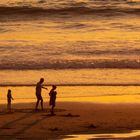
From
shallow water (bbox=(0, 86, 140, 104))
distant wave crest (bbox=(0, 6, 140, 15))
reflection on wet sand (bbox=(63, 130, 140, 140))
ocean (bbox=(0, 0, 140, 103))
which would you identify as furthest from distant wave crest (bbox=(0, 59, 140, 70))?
distant wave crest (bbox=(0, 6, 140, 15))

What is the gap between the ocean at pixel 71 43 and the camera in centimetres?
2705

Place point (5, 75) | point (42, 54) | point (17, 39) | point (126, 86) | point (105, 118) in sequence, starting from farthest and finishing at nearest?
point (17, 39), point (42, 54), point (5, 75), point (126, 86), point (105, 118)

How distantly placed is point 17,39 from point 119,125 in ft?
77.1

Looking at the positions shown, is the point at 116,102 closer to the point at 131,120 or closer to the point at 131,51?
the point at 131,120

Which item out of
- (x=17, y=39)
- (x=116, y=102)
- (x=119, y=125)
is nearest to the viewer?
(x=119, y=125)

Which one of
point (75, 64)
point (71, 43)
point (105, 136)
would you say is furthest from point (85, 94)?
point (71, 43)

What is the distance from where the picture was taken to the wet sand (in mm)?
15773

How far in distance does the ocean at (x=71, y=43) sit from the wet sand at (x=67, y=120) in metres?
3.27

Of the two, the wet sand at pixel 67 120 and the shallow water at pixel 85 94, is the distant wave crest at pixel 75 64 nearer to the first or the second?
the shallow water at pixel 85 94

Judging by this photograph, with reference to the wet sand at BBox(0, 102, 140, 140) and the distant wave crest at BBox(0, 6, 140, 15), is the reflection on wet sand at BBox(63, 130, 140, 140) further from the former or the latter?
the distant wave crest at BBox(0, 6, 140, 15)

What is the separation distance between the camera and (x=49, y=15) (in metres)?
51.2

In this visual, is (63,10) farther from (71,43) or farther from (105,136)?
(105,136)

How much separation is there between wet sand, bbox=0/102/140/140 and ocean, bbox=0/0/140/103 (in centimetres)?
327

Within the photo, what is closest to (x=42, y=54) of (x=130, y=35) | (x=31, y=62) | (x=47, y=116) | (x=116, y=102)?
(x=31, y=62)
